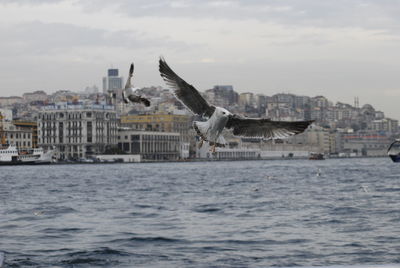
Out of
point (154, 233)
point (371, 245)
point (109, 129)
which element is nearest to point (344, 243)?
point (371, 245)

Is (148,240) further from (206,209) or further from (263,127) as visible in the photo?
(263,127)

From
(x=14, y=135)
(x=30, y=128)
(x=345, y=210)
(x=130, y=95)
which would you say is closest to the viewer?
(x=130, y=95)

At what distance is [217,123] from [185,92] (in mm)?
435

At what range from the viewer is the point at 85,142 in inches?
3691

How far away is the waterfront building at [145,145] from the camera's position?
8725 centimetres

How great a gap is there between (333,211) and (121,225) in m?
5.56

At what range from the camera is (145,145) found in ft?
298

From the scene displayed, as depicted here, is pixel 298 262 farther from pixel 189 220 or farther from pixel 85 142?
pixel 85 142

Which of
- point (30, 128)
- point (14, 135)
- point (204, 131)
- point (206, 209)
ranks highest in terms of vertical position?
point (30, 128)

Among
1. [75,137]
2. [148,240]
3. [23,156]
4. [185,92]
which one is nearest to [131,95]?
[185,92]

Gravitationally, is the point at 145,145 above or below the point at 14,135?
below

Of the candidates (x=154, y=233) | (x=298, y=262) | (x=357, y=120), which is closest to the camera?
(x=298, y=262)

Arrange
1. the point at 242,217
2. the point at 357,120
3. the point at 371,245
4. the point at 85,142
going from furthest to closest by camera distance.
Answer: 1. the point at 357,120
2. the point at 85,142
3. the point at 242,217
4. the point at 371,245

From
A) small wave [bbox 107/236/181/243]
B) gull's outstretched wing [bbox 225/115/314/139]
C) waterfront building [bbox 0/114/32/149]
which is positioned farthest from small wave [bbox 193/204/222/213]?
waterfront building [bbox 0/114/32/149]
